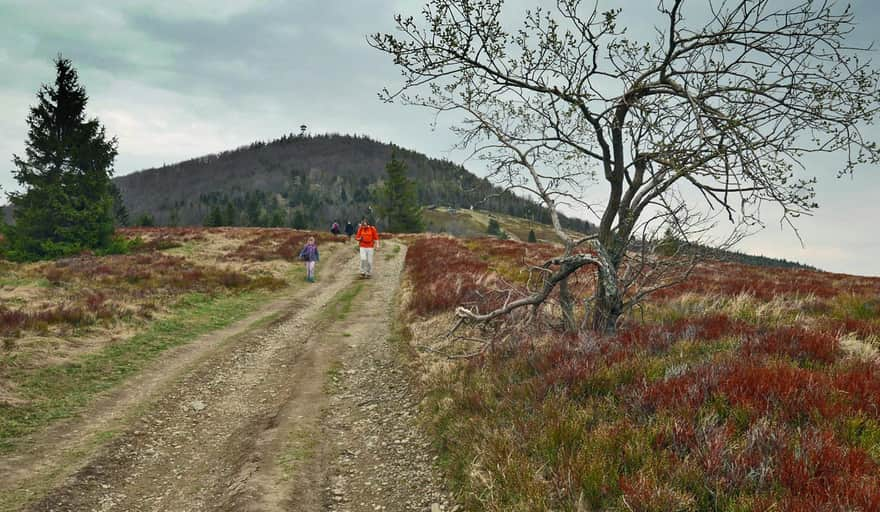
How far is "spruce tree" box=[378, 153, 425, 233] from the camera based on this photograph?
59.5 meters

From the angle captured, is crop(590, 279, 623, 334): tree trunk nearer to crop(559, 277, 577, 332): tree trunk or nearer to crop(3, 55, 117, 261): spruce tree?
crop(559, 277, 577, 332): tree trunk

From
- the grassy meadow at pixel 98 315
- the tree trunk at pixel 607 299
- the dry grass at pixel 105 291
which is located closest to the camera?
the tree trunk at pixel 607 299

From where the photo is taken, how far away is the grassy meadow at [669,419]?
3.07 metres

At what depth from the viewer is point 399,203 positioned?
2361 inches

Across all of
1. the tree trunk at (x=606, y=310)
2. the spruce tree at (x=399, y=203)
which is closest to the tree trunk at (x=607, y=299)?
the tree trunk at (x=606, y=310)

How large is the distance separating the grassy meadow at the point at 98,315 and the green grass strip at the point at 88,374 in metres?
0.01

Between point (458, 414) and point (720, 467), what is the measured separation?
3.08 meters

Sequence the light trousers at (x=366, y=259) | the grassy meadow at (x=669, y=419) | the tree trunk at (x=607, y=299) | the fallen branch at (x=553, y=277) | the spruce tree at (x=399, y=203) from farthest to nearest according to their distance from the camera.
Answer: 1. the spruce tree at (x=399, y=203)
2. the light trousers at (x=366, y=259)
3. the fallen branch at (x=553, y=277)
4. the tree trunk at (x=607, y=299)
5. the grassy meadow at (x=669, y=419)

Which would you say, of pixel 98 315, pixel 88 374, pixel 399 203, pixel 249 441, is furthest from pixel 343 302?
pixel 399 203

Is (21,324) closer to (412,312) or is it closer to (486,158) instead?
(412,312)

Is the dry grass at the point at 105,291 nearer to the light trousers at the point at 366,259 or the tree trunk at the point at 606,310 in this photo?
the light trousers at the point at 366,259

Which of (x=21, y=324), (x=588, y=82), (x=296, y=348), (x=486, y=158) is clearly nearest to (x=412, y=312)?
(x=296, y=348)

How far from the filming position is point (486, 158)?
8.16 metres

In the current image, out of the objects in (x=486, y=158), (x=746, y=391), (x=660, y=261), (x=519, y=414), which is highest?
(x=486, y=158)
